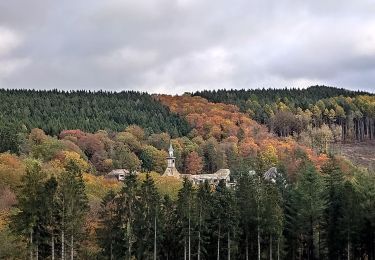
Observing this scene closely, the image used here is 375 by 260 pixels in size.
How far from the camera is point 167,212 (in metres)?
69.8

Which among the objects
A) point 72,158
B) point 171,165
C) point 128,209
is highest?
point 72,158

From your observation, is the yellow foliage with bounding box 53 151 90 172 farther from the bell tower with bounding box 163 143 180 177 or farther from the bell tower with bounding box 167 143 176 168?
the bell tower with bounding box 167 143 176 168

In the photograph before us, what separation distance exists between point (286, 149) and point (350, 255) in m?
95.0

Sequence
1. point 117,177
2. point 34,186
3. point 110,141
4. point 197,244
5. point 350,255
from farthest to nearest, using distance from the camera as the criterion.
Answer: point 110,141, point 117,177, point 350,255, point 197,244, point 34,186

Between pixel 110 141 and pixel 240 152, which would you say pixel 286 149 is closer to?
pixel 240 152

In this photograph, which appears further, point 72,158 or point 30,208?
point 72,158

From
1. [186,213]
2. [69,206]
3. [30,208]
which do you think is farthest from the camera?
[186,213]

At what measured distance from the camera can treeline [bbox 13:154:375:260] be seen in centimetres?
5797

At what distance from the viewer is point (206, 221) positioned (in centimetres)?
6919

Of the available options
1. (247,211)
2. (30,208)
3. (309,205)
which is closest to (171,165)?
(309,205)

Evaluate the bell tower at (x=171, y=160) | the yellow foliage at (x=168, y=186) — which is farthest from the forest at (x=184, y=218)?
the bell tower at (x=171, y=160)

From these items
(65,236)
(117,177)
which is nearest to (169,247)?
(65,236)

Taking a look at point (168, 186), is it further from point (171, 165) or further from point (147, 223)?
point (171, 165)

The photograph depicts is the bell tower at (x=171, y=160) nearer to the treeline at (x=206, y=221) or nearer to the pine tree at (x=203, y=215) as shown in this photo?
the treeline at (x=206, y=221)
